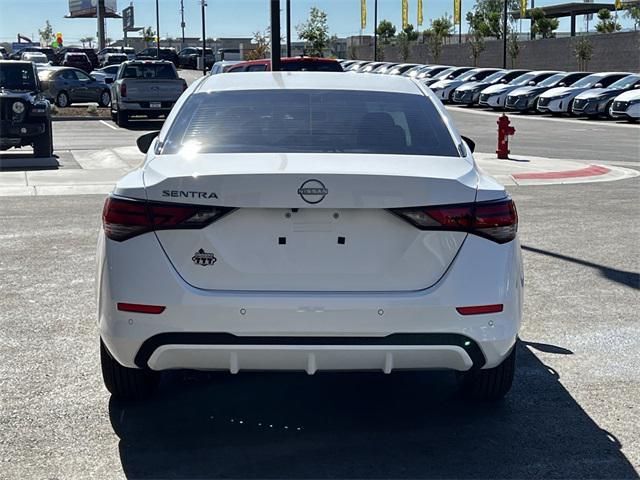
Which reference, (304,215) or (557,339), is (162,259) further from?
(557,339)

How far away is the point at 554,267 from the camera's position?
28.9 feet

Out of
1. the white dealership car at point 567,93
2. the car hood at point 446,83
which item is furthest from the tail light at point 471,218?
the car hood at point 446,83

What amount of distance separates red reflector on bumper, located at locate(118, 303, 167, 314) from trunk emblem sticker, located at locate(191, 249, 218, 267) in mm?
254

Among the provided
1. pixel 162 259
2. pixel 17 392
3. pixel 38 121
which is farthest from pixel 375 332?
pixel 38 121

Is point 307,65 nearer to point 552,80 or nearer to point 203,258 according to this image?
point 203,258

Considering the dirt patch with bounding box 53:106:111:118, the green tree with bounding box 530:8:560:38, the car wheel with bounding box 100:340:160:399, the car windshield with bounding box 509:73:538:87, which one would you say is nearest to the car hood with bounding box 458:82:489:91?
the car windshield with bounding box 509:73:538:87

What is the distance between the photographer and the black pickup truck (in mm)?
18094

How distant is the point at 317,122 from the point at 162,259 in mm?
1330

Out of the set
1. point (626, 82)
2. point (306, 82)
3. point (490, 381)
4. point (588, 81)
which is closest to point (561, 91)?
point (588, 81)

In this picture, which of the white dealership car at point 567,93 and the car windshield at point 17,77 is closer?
the car windshield at point 17,77

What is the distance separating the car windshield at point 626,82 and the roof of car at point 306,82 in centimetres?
2900

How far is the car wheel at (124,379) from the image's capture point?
4977 mm

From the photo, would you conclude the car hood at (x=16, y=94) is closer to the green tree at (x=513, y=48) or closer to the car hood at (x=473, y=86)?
the car hood at (x=473, y=86)

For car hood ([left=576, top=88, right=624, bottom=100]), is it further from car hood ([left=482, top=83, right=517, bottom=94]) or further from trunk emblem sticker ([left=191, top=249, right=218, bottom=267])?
trunk emblem sticker ([left=191, top=249, right=218, bottom=267])
